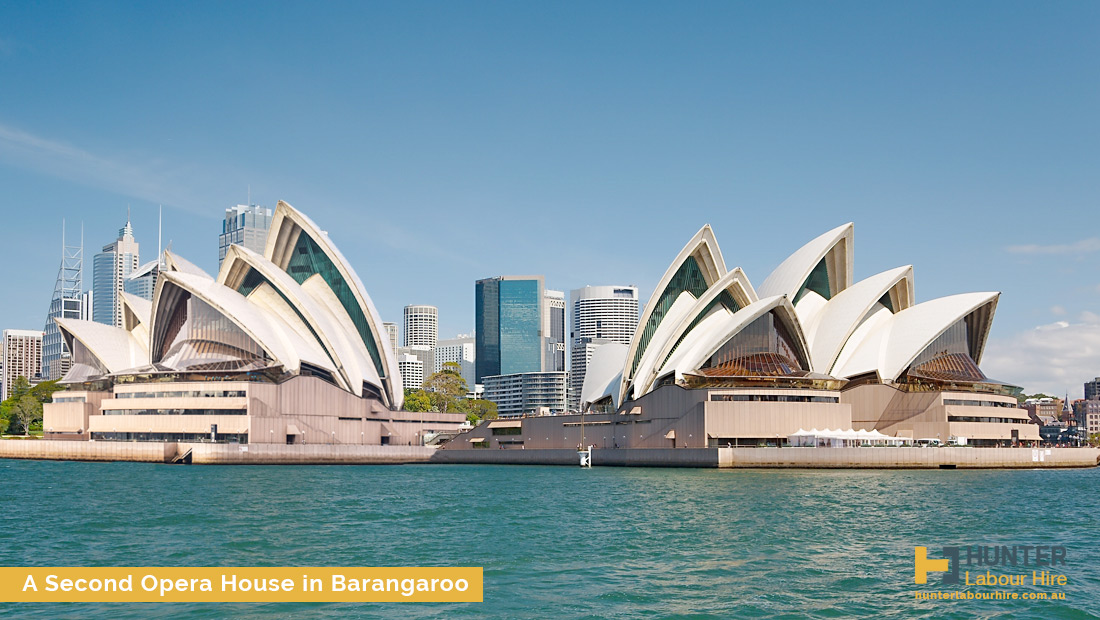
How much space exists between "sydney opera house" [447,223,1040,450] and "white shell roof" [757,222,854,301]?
0.38 ft

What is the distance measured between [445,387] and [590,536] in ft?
338

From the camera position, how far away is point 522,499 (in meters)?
43.7

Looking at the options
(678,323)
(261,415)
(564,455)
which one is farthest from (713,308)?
(261,415)

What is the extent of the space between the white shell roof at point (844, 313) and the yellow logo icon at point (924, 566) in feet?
181

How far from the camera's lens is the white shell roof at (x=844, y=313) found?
79.8 meters

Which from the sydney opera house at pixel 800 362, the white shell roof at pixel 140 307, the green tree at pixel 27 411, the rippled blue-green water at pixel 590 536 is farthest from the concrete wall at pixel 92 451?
the sydney opera house at pixel 800 362

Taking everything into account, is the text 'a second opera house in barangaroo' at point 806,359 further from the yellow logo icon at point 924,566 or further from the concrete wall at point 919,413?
the yellow logo icon at point 924,566

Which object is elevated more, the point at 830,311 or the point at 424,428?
the point at 830,311

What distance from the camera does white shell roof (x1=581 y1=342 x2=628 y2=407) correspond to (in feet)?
300

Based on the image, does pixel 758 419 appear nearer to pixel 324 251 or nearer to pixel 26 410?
pixel 324 251

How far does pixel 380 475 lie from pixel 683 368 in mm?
24101

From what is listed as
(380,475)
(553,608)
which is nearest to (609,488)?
(380,475)

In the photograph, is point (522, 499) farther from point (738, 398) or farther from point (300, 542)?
point (738, 398)

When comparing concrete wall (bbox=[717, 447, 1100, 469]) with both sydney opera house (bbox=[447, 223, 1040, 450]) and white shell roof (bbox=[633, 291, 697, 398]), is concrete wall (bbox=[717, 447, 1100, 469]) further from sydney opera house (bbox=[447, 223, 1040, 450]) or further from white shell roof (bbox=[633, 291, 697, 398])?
white shell roof (bbox=[633, 291, 697, 398])
